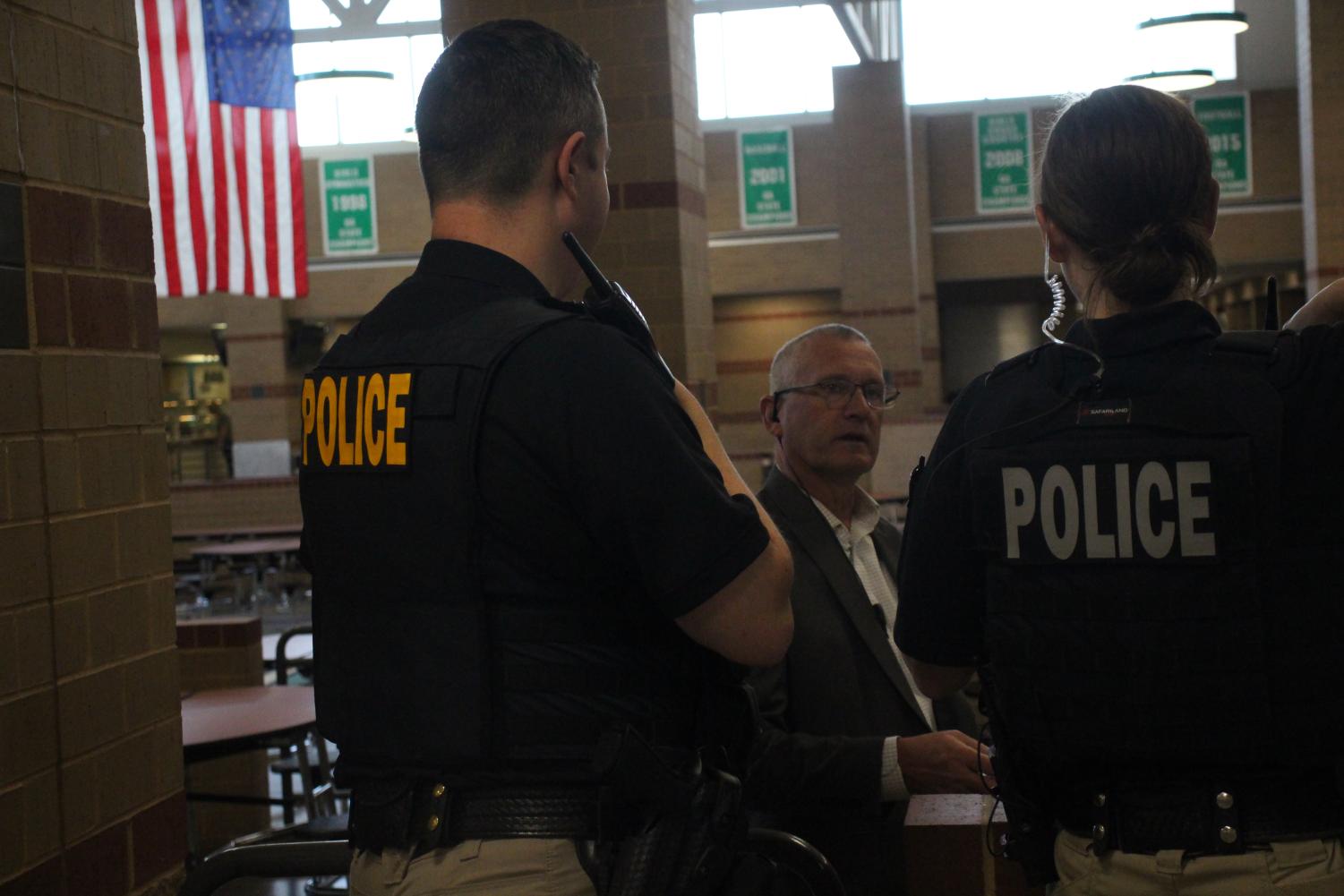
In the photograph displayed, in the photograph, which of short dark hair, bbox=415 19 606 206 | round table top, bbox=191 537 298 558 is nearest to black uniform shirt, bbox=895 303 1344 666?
short dark hair, bbox=415 19 606 206

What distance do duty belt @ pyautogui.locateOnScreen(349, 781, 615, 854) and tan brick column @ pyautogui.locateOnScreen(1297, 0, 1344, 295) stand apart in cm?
1319

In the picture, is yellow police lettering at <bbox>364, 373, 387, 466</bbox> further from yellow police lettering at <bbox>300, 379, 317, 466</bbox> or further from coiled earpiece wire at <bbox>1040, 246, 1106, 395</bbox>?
coiled earpiece wire at <bbox>1040, 246, 1106, 395</bbox>

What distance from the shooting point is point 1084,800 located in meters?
1.61

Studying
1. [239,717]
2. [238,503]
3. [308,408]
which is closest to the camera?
[308,408]

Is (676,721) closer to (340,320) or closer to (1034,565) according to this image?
(1034,565)

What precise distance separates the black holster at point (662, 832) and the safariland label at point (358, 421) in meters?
0.41

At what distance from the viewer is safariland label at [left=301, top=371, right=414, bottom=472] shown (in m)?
1.55

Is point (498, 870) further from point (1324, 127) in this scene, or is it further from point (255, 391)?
point (255, 391)

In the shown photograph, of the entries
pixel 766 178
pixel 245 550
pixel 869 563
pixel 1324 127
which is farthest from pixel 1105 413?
pixel 766 178

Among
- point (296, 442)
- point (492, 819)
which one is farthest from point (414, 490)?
point (296, 442)

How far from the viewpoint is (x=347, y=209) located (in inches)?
734

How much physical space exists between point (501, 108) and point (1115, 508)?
0.84m

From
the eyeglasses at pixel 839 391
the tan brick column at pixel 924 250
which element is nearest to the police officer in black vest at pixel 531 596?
the eyeglasses at pixel 839 391

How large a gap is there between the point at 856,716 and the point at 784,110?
18882 millimetres
